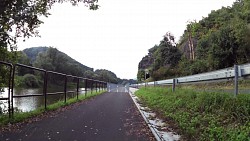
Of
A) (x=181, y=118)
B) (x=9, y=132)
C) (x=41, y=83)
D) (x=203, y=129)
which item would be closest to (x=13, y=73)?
(x=9, y=132)

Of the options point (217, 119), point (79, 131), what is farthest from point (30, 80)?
point (217, 119)

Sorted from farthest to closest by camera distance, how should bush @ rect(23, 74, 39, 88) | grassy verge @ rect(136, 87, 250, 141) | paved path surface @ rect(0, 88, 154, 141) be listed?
bush @ rect(23, 74, 39, 88) < paved path surface @ rect(0, 88, 154, 141) < grassy verge @ rect(136, 87, 250, 141)

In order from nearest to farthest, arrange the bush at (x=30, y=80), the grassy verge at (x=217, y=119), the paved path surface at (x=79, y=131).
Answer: the grassy verge at (x=217, y=119) → the paved path surface at (x=79, y=131) → the bush at (x=30, y=80)

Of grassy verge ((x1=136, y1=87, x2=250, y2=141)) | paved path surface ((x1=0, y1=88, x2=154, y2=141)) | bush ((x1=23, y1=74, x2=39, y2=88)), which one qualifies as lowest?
paved path surface ((x1=0, y1=88, x2=154, y2=141))

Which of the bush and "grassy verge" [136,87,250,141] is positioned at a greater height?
the bush

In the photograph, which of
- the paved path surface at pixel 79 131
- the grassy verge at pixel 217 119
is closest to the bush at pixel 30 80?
the paved path surface at pixel 79 131

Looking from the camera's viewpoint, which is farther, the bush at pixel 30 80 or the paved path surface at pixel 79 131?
the bush at pixel 30 80

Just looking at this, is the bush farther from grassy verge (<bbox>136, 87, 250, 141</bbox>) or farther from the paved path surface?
grassy verge (<bbox>136, 87, 250, 141</bbox>)

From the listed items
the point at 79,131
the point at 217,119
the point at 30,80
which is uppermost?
the point at 30,80

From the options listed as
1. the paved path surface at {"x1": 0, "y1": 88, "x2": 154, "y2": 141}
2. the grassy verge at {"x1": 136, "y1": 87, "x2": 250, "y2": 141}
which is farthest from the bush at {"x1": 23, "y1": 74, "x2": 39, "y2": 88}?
the grassy verge at {"x1": 136, "y1": 87, "x2": 250, "y2": 141}

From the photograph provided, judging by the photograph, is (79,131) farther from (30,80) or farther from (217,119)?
(30,80)

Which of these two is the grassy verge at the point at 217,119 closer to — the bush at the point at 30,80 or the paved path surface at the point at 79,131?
the paved path surface at the point at 79,131

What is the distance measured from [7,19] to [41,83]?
2.67m

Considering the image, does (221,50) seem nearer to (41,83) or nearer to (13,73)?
(41,83)
